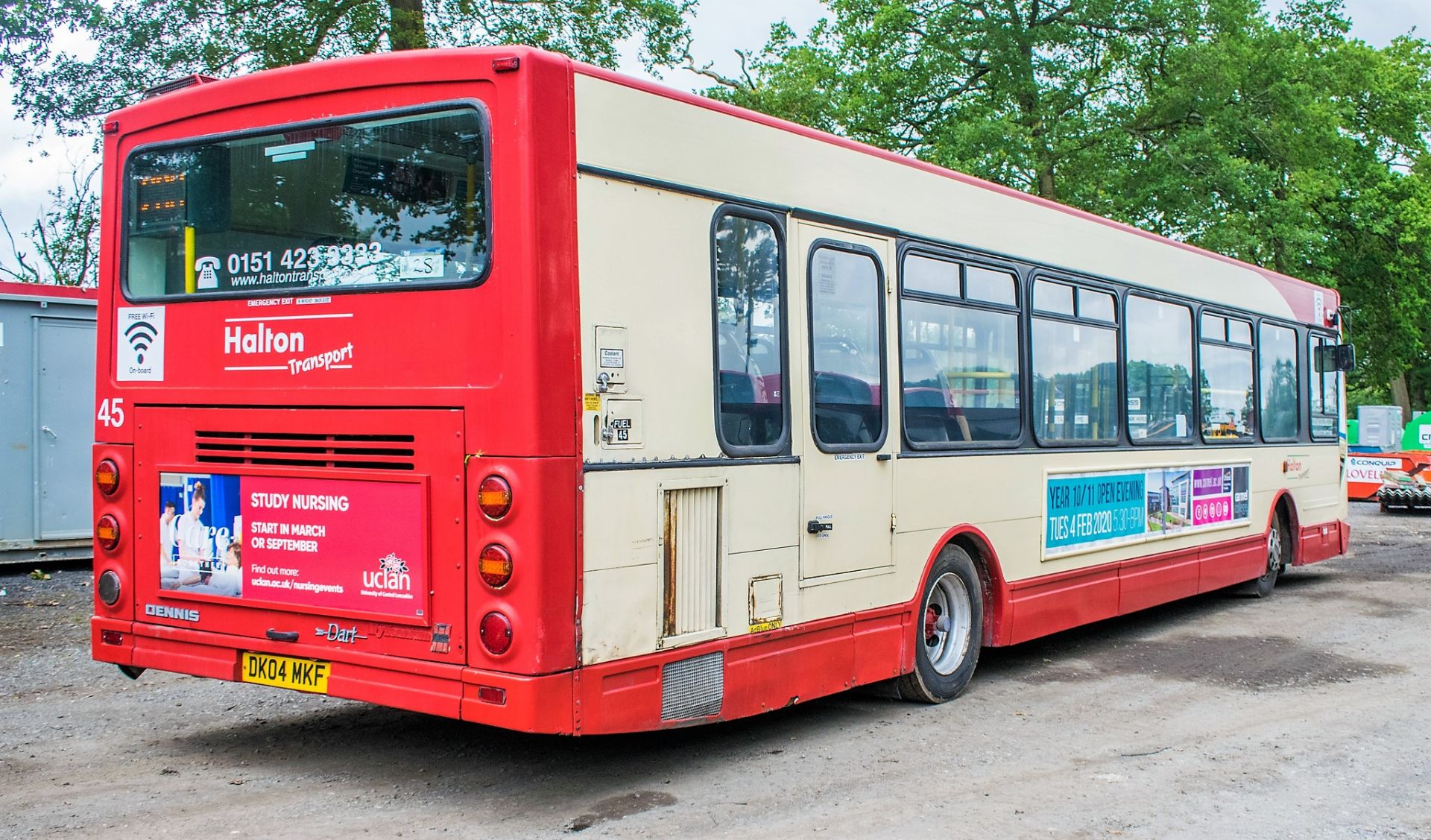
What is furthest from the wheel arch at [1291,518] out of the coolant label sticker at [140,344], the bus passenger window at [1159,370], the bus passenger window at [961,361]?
the coolant label sticker at [140,344]

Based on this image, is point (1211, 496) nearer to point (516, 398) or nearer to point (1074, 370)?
point (1074, 370)

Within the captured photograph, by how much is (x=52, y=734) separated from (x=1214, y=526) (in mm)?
8943

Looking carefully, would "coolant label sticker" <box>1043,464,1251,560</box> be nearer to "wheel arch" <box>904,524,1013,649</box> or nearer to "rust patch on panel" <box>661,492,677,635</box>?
"wheel arch" <box>904,524,1013,649</box>

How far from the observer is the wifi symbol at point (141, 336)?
5977 millimetres

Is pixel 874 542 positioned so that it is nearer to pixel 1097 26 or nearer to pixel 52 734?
pixel 52 734

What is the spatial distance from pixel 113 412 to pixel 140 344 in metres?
0.36

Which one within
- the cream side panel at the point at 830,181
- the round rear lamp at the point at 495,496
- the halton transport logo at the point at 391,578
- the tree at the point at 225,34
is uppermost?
the tree at the point at 225,34

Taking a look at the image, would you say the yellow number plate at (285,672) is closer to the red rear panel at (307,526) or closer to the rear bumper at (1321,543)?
the red rear panel at (307,526)

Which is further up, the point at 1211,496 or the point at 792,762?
the point at 1211,496

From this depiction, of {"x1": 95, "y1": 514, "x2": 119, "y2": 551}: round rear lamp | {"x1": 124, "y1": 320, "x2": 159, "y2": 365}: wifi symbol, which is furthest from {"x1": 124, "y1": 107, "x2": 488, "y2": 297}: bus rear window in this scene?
{"x1": 95, "y1": 514, "x2": 119, "y2": 551}: round rear lamp

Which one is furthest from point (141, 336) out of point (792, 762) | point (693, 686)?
point (792, 762)

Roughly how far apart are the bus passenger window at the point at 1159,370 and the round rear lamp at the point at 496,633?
244 inches

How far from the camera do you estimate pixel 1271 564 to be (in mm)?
12312

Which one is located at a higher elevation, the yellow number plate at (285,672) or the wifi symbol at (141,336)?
the wifi symbol at (141,336)
